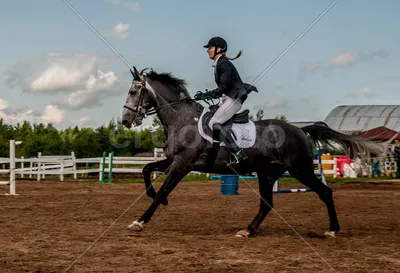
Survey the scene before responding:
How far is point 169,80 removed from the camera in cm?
942

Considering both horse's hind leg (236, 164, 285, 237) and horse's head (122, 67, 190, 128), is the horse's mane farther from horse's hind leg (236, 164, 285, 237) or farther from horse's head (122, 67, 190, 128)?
horse's hind leg (236, 164, 285, 237)

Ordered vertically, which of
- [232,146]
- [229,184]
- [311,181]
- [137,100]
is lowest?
[229,184]

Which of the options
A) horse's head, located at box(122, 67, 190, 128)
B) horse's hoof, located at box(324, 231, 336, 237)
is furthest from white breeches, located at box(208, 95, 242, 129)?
horse's hoof, located at box(324, 231, 336, 237)

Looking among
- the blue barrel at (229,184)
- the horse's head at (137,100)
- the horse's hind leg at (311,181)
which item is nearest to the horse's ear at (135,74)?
the horse's head at (137,100)

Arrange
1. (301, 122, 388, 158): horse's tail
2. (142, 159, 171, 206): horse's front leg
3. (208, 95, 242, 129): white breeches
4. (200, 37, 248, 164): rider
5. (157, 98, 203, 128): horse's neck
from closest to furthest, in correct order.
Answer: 1. (200, 37, 248, 164): rider
2. (208, 95, 242, 129): white breeches
3. (157, 98, 203, 128): horse's neck
4. (142, 159, 171, 206): horse's front leg
5. (301, 122, 388, 158): horse's tail

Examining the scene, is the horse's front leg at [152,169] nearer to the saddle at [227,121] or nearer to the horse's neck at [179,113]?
the horse's neck at [179,113]

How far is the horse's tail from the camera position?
32.2 feet

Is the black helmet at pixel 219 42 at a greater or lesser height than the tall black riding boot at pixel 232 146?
greater

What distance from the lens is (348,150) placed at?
9938mm

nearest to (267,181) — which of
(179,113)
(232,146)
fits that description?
(232,146)

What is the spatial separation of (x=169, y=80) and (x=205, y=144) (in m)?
1.37

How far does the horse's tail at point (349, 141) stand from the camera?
9805 millimetres

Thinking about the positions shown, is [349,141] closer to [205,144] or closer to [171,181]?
[205,144]

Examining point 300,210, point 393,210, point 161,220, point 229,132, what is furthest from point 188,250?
point 393,210
